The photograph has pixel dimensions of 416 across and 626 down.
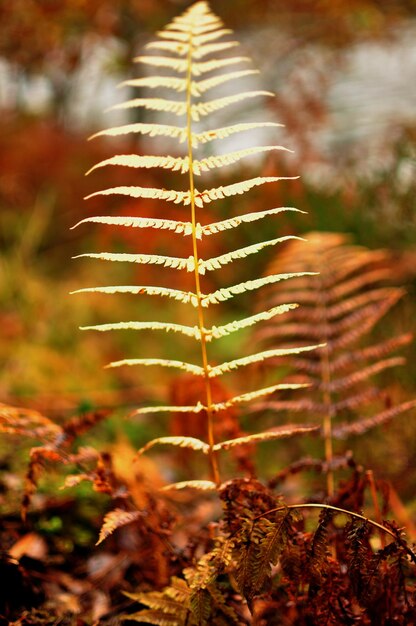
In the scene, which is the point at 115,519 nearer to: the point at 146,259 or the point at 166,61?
the point at 146,259

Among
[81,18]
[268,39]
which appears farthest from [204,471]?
[268,39]

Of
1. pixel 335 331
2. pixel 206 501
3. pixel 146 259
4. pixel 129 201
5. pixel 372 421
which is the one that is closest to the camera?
pixel 146 259

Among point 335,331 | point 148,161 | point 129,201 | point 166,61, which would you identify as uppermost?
point 166,61

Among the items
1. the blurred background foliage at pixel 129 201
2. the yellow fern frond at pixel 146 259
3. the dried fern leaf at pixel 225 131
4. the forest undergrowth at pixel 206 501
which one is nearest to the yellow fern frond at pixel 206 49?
the forest undergrowth at pixel 206 501

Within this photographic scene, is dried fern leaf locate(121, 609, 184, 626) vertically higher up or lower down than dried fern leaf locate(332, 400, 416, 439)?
lower down

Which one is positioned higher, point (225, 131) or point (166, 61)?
point (166, 61)

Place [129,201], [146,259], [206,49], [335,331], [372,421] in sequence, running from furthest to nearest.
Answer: [129,201] → [335,331] → [372,421] → [206,49] → [146,259]

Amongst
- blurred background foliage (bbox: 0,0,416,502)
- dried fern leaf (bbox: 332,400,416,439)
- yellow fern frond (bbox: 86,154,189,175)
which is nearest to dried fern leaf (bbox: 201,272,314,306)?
yellow fern frond (bbox: 86,154,189,175)

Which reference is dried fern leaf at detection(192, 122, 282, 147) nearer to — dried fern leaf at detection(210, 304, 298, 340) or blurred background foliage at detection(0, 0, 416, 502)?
dried fern leaf at detection(210, 304, 298, 340)

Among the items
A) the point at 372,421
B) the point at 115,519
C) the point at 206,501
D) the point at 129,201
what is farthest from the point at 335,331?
the point at 129,201
